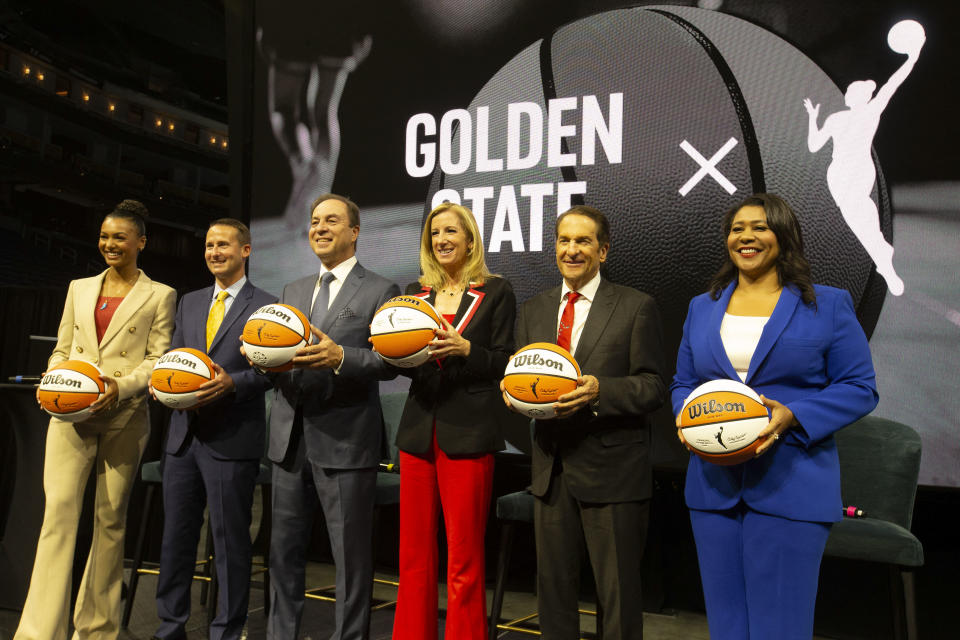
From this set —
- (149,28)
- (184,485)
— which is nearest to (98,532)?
(184,485)

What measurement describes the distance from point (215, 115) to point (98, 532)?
11.7 m

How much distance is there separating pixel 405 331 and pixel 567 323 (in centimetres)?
54

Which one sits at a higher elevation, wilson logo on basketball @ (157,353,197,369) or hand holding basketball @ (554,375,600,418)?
wilson logo on basketball @ (157,353,197,369)

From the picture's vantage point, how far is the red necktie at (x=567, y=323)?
2553mm

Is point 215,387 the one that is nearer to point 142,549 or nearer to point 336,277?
point 336,277

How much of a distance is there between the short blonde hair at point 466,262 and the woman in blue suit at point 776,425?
2.94 feet

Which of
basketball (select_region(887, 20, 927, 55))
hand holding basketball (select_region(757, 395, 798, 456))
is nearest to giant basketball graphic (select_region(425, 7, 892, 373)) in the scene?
basketball (select_region(887, 20, 927, 55))

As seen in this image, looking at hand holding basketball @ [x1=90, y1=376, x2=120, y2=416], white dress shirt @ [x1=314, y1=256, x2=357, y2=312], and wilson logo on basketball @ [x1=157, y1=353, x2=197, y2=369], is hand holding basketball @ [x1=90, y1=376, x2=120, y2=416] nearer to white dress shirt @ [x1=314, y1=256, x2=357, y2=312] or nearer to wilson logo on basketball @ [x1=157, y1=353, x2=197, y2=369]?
wilson logo on basketball @ [x1=157, y1=353, x2=197, y2=369]

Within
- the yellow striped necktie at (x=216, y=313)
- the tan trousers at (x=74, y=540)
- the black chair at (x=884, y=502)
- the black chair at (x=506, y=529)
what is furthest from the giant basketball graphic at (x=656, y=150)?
the tan trousers at (x=74, y=540)

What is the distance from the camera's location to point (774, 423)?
1959 millimetres

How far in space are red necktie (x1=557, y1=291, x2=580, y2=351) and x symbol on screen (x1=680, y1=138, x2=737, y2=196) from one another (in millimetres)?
1584

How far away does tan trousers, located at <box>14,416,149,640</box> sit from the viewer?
3.05 meters

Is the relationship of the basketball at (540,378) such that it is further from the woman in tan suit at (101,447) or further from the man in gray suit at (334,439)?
the woman in tan suit at (101,447)

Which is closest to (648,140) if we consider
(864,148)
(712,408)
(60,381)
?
(864,148)
